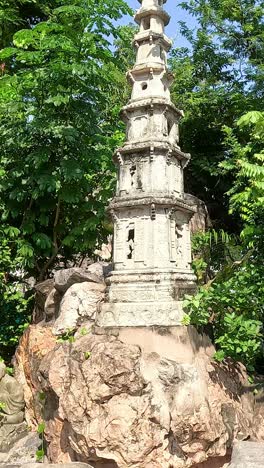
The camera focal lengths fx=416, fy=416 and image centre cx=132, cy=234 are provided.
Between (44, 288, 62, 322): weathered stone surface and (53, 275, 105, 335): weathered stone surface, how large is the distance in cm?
104

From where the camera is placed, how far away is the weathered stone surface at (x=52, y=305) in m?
11.3

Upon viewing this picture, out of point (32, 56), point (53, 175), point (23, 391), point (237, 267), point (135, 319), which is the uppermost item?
point (32, 56)

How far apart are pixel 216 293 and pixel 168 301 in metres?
1.06

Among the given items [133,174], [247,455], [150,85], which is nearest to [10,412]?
[247,455]

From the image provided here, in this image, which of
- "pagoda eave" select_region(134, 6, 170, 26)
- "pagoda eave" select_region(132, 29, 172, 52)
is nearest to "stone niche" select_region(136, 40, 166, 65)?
"pagoda eave" select_region(132, 29, 172, 52)

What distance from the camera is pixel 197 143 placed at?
58.2 feet

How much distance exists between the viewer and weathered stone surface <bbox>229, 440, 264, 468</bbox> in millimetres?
6648

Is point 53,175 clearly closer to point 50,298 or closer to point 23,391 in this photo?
point 50,298

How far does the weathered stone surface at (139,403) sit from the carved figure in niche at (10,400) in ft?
5.44

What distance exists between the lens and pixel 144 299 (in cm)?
905

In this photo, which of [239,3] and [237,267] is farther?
[239,3]

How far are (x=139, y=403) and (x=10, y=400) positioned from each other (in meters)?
4.12

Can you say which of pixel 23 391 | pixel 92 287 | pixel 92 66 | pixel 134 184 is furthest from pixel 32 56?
pixel 23 391

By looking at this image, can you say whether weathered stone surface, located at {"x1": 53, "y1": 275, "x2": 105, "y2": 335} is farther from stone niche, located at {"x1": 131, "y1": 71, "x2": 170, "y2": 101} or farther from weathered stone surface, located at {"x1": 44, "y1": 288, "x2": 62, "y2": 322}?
stone niche, located at {"x1": 131, "y1": 71, "x2": 170, "y2": 101}
